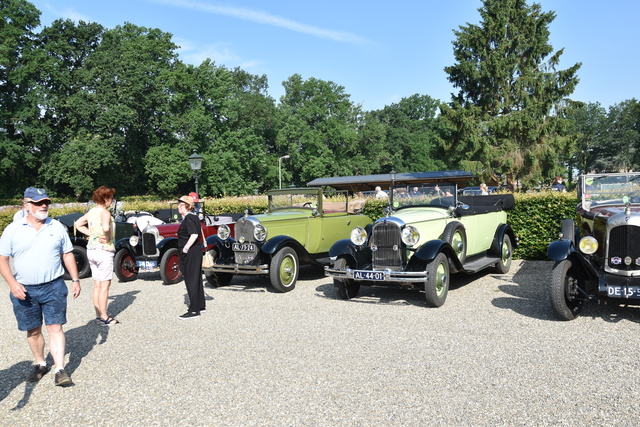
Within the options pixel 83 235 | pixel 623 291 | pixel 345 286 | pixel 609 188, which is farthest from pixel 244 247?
pixel 609 188

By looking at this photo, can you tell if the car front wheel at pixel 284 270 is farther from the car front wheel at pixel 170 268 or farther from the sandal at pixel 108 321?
the sandal at pixel 108 321

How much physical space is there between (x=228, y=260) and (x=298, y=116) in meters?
49.6

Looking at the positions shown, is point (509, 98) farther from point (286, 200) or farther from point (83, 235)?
point (83, 235)

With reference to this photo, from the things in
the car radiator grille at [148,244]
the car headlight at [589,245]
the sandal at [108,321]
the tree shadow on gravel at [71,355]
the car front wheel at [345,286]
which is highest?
the car headlight at [589,245]

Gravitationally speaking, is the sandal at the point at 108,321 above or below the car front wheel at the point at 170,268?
below

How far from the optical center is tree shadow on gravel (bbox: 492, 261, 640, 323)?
632cm

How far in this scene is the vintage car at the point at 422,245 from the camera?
23.6 feet

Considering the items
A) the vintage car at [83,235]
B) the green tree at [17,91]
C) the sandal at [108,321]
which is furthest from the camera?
the green tree at [17,91]

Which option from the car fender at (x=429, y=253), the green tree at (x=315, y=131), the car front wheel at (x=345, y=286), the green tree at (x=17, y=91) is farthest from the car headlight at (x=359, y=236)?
the green tree at (x=315, y=131)

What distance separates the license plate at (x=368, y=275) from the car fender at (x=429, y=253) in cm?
51

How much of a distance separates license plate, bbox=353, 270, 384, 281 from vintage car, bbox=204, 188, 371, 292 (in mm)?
1830

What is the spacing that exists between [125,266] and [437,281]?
22.8 feet

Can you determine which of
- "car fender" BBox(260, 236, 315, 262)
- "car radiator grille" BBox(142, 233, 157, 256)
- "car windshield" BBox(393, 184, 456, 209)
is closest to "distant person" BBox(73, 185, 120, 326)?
"car fender" BBox(260, 236, 315, 262)

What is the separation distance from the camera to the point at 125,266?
35.1ft
